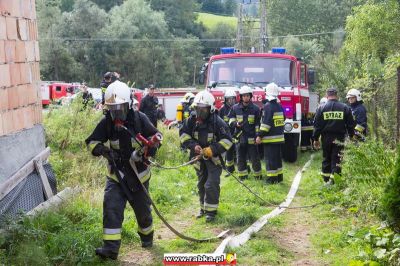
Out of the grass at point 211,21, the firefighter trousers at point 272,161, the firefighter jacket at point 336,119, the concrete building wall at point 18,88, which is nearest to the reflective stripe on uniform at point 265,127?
the firefighter trousers at point 272,161

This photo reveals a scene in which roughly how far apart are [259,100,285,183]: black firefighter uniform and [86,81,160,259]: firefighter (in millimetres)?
4445

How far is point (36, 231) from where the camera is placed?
5887 millimetres

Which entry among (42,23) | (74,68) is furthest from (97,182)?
(42,23)

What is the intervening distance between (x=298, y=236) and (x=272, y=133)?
3674mm

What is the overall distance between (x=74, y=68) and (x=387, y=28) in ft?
103

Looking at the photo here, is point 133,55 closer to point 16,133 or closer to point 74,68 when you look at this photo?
point 74,68

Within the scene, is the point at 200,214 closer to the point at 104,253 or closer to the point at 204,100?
the point at 204,100

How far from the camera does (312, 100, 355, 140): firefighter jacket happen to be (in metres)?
9.52

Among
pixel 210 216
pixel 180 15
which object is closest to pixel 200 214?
pixel 210 216

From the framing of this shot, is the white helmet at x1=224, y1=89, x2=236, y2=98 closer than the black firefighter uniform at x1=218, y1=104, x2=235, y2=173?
No

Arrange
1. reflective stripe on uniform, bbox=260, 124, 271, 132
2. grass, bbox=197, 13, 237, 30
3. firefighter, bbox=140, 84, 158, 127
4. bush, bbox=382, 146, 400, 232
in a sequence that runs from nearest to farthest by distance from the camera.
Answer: bush, bbox=382, 146, 400, 232
reflective stripe on uniform, bbox=260, 124, 271, 132
firefighter, bbox=140, 84, 158, 127
grass, bbox=197, 13, 237, 30

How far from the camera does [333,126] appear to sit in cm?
954

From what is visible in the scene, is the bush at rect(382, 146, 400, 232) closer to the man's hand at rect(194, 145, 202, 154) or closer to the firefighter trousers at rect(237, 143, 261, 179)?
the man's hand at rect(194, 145, 202, 154)

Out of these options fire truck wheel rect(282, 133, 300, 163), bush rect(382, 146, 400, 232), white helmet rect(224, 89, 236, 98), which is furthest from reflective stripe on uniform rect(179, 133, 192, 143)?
fire truck wheel rect(282, 133, 300, 163)
